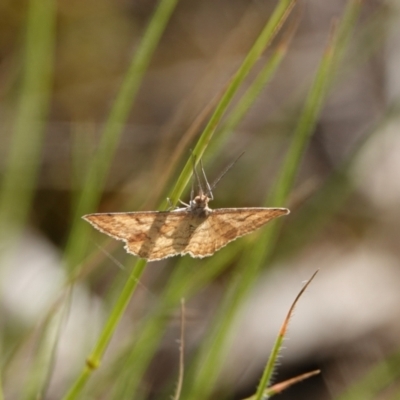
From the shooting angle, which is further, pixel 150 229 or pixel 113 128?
pixel 113 128

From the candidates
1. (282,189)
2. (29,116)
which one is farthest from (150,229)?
(29,116)

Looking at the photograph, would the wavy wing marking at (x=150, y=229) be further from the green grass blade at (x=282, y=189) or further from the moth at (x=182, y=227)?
the green grass blade at (x=282, y=189)

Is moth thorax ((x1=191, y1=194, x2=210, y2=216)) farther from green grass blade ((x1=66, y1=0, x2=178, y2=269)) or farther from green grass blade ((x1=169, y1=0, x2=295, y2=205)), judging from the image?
green grass blade ((x1=66, y1=0, x2=178, y2=269))

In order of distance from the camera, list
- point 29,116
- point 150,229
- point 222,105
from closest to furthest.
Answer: point 222,105 → point 150,229 → point 29,116

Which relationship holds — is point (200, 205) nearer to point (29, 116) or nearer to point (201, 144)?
point (201, 144)

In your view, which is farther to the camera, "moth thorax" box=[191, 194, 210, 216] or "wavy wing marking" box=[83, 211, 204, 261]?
"moth thorax" box=[191, 194, 210, 216]

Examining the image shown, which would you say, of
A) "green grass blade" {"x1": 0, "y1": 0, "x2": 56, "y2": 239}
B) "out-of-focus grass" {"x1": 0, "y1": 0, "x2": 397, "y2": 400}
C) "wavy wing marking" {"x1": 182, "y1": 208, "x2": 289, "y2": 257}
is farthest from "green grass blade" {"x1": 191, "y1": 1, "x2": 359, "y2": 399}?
"green grass blade" {"x1": 0, "y1": 0, "x2": 56, "y2": 239}

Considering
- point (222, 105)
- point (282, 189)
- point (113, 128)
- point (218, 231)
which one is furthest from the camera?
point (113, 128)
